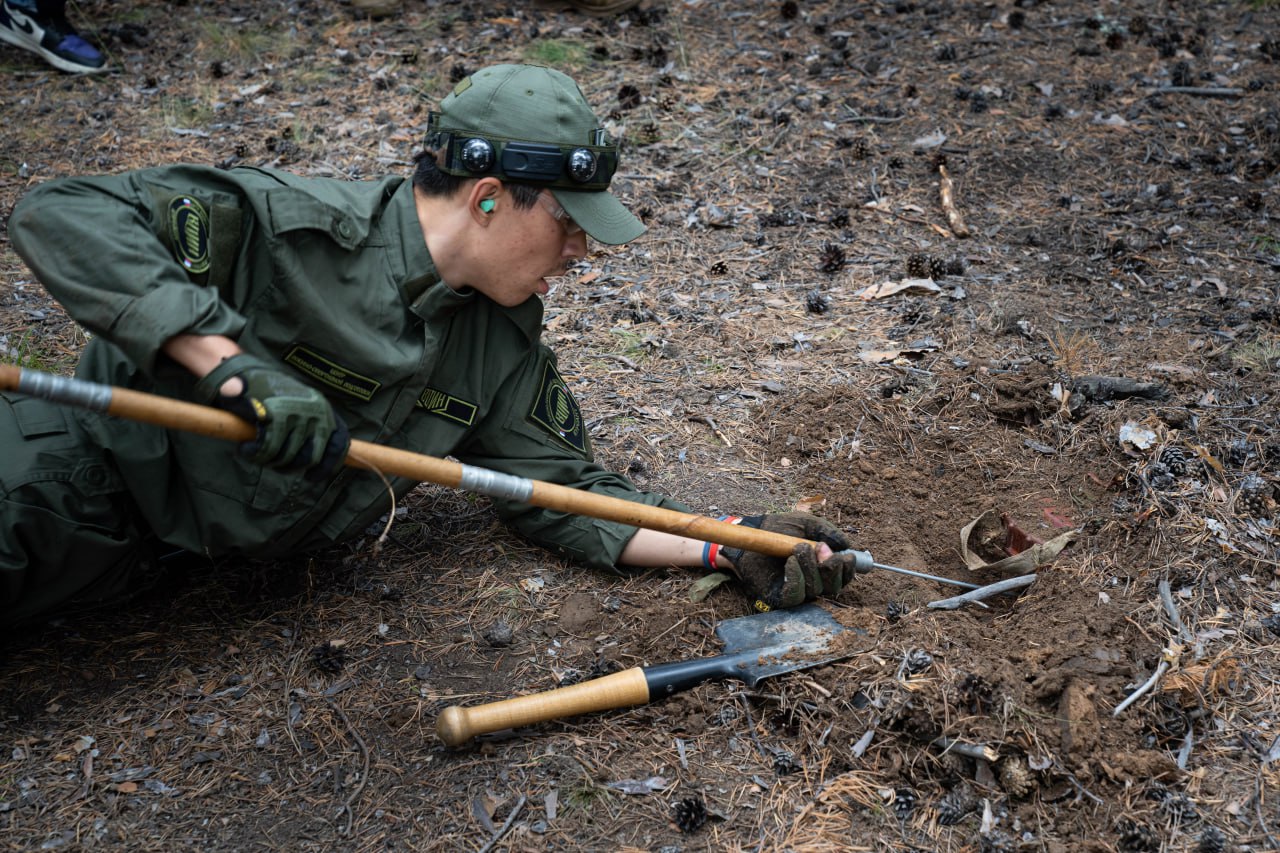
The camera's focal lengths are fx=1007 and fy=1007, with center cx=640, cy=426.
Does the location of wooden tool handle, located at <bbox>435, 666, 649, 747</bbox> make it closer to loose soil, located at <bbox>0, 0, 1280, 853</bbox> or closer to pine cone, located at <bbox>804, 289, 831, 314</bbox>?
loose soil, located at <bbox>0, 0, 1280, 853</bbox>

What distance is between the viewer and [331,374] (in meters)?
2.90

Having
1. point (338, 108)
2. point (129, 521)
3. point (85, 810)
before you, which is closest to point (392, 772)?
point (85, 810)

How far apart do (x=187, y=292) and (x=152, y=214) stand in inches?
12.2

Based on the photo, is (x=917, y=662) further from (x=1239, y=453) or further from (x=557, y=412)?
(x=1239, y=453)

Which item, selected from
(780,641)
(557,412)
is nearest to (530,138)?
(557,412)

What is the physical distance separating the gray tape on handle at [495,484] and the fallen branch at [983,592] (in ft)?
4.42

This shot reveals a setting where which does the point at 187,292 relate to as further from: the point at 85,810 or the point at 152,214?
the point at 85,810

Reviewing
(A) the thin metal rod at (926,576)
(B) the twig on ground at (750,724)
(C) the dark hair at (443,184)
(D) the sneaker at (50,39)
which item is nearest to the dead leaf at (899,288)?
(A) the thin metal rod at (926,576)

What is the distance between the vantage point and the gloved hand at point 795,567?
119 inches

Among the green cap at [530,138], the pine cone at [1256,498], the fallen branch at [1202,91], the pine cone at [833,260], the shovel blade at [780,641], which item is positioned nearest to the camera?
the green cap at [530,138]

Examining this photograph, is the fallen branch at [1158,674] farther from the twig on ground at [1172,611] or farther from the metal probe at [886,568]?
the metal probe at [886,568]

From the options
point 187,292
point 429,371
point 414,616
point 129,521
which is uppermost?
point 187,292

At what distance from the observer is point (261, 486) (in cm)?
288

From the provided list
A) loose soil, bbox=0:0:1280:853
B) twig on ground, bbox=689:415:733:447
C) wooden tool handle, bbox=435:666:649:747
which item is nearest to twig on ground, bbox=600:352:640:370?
loose soil, bbox=0:0:1280:853
